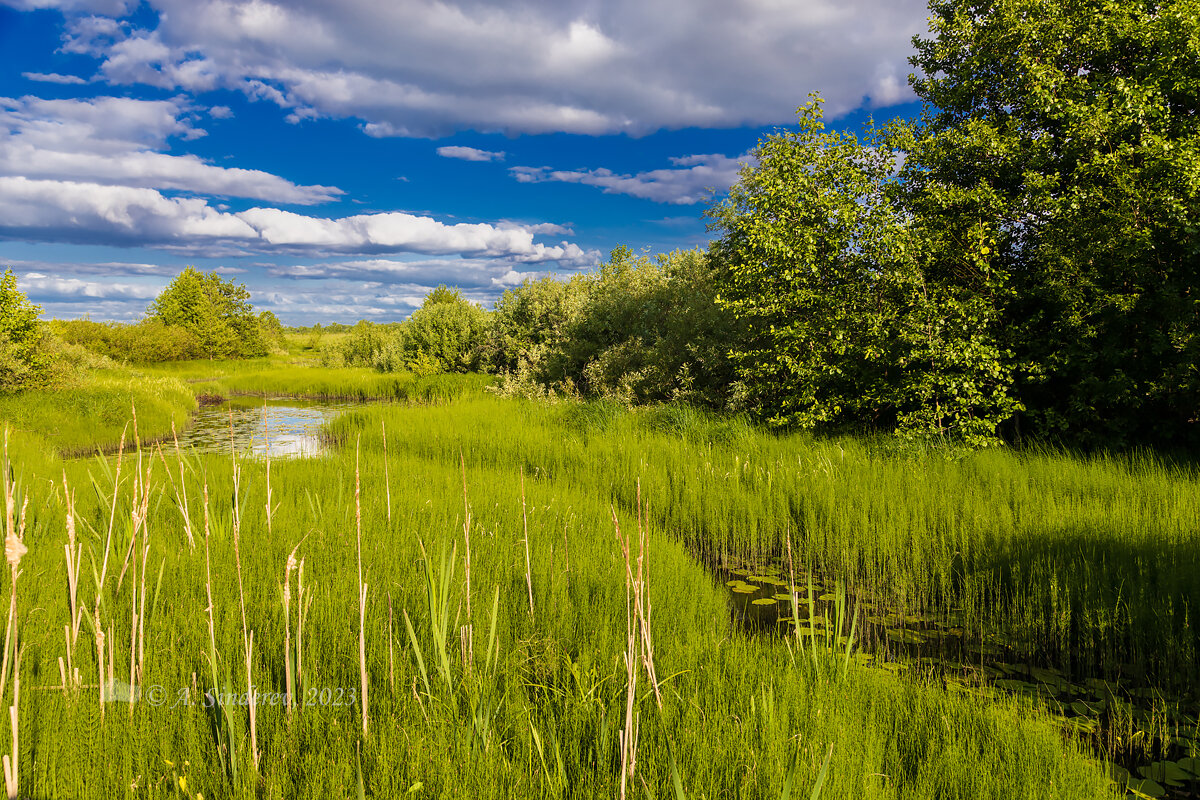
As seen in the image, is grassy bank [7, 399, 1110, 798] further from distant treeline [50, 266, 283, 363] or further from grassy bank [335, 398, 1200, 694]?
distant treeline [50, 266, 283, 363]

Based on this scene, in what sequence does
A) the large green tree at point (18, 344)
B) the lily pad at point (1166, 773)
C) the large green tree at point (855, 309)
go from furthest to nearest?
the large green tree at point (18, 344) < the large green tree at point (855, 309) < the lily pad at point (1166, 773)

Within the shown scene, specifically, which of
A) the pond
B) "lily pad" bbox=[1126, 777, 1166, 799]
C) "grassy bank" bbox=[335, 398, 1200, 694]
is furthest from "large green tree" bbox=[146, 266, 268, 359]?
"lily pad" bbox=[1126, 777, 1166, 799]

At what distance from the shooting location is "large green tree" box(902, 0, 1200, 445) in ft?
28.7


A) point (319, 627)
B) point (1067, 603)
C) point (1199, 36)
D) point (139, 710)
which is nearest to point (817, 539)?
point (1067, 603)

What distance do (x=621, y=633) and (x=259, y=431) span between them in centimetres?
1889

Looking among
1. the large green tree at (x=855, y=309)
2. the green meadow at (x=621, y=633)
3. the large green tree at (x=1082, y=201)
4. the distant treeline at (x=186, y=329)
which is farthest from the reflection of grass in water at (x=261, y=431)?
the distant treeline at (x=186, y=329)

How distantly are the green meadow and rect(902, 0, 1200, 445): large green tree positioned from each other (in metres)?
1.97

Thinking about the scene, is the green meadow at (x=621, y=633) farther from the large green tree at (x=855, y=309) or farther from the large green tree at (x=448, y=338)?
the large green tree at (x=448, y=338)

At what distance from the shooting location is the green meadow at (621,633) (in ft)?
8.20

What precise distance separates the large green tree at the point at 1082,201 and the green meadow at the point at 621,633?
1972 millimetres

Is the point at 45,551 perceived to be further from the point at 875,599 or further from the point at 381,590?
the point at 875,599

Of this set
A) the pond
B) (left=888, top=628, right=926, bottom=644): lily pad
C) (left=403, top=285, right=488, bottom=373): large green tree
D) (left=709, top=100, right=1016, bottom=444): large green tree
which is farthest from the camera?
(left=403, top=285, right=488, bottom=373): large green tree

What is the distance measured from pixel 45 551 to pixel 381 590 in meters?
3.11

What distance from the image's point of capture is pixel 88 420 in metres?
17.5
